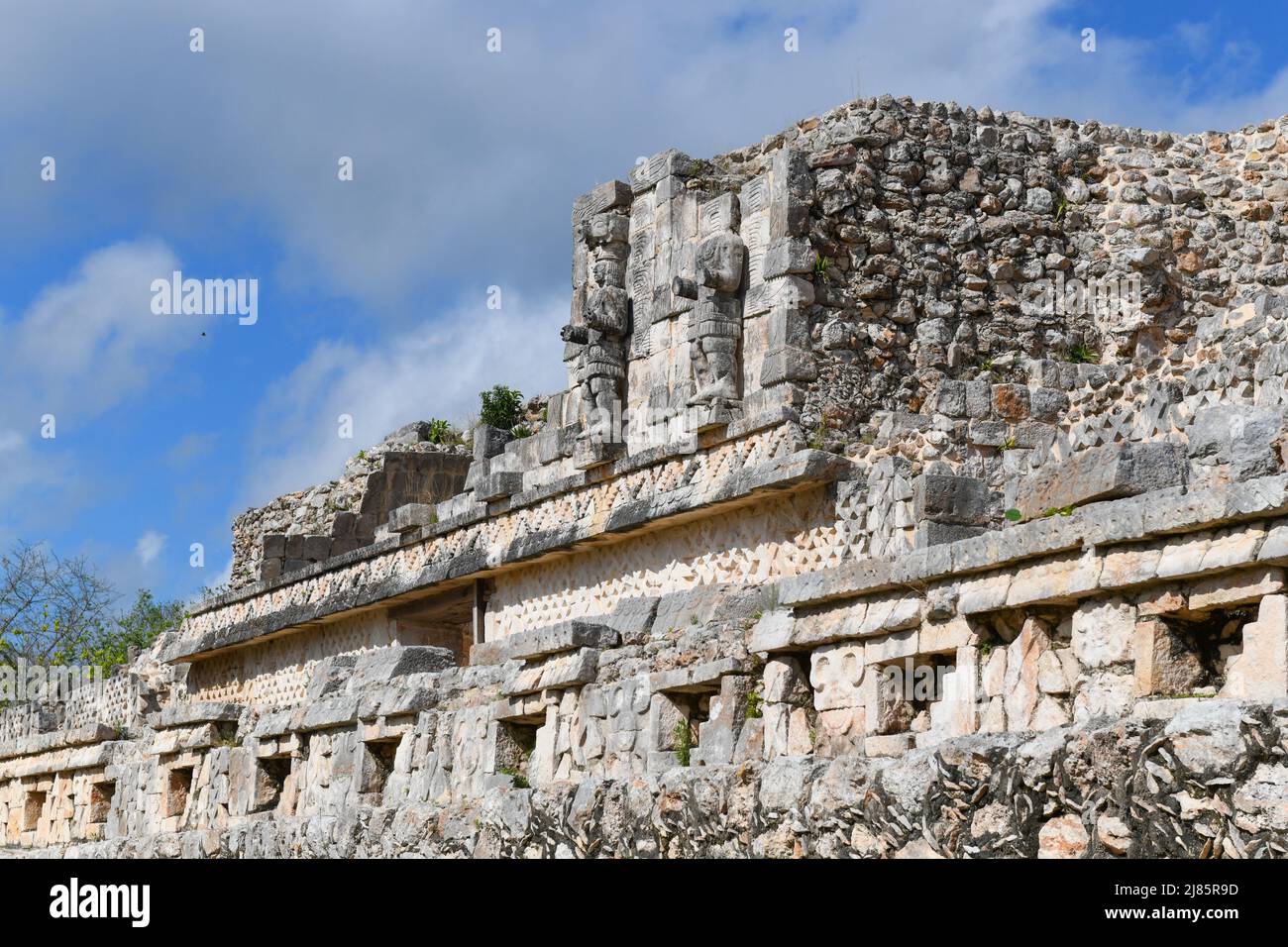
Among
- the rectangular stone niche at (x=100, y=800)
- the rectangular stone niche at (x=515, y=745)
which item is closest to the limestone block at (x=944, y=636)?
the rectangular stone niche at (x=515, y=745)

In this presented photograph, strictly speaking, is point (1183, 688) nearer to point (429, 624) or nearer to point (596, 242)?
point (596, 242)

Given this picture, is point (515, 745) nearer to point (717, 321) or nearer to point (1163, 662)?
point (1163, 662)

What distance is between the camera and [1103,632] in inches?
270

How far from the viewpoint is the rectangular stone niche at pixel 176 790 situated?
1491cm

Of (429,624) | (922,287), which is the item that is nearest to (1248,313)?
(922,287)

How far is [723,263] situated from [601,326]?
5.61 feet

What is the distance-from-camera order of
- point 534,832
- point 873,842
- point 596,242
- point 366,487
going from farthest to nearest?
point 366,487 < point 596,242 < point 534,832 < point 873,842

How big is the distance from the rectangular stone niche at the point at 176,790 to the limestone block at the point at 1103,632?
32.4 feet

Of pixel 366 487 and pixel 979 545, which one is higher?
pixel 366 487

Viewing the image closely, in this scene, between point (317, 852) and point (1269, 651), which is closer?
point (1269, 651)

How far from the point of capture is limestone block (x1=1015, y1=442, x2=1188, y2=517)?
280 inches

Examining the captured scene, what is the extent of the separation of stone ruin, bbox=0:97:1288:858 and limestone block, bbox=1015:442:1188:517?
0.05 ft

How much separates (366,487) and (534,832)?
42.3ft

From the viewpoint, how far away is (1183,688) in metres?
6.59
